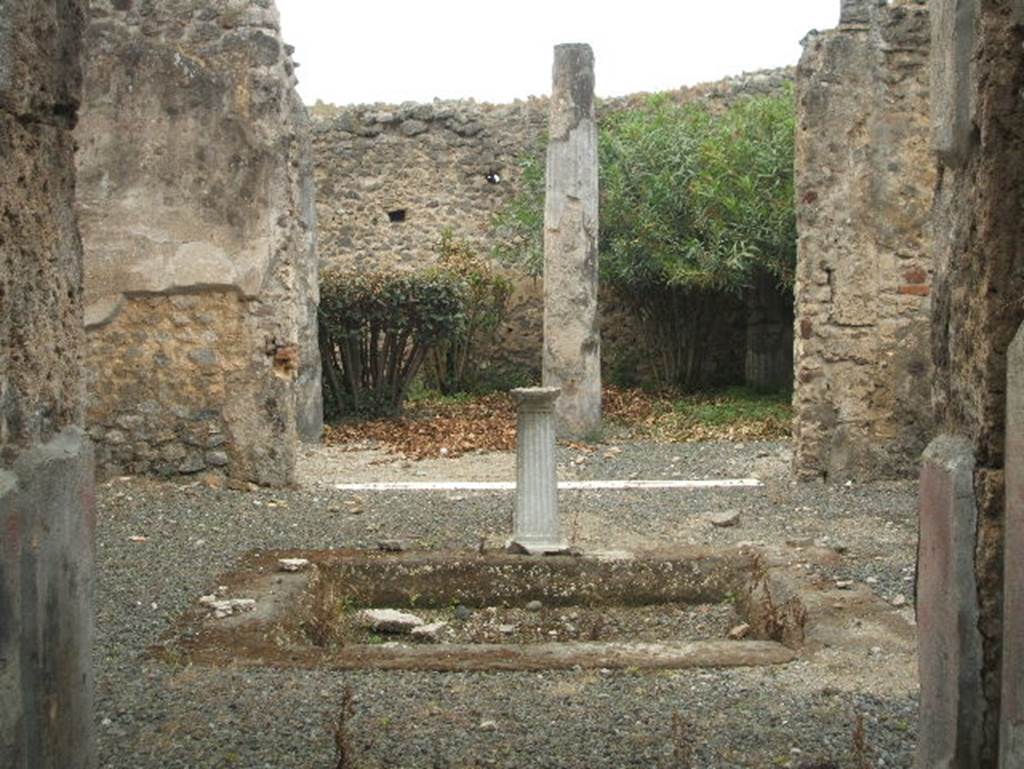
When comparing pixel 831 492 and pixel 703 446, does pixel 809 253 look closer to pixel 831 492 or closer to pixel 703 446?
pixel 831 492

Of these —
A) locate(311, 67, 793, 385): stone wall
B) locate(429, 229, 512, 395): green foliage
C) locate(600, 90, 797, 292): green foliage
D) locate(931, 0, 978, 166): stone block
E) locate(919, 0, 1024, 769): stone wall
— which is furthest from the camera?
locate(311, 67, 793, 385): stone wall

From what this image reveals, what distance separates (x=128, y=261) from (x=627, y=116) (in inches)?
355

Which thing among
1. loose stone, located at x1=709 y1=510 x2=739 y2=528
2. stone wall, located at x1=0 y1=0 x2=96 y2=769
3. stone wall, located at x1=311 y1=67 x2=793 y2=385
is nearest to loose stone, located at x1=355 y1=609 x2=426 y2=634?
loose stone, located at x1=709 y1=510 x2=739 y2=528

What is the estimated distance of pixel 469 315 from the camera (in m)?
15.8

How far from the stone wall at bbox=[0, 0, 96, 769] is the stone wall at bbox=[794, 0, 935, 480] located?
265 inches

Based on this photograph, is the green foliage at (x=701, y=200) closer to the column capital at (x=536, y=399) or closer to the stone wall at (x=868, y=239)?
the stone wall at (x=868, y=239)

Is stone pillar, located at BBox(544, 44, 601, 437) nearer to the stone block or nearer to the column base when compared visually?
the column base

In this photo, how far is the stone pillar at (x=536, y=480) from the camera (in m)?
6.97

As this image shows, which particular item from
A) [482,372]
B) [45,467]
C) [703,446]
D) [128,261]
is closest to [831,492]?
[703,446]

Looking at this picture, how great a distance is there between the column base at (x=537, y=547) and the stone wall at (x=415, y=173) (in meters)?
10.4

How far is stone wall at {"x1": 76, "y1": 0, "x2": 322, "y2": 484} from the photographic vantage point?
8.73 m

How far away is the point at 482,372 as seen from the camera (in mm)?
16375

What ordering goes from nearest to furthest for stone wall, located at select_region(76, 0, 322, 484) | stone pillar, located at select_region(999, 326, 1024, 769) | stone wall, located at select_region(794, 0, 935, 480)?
stone pillar, located at select_region(999, 326, 1024, 769) < stone wall, located at select_region(76, 0, 322, 484) < stone wall, located at select_region(794, 0, 935, 480)

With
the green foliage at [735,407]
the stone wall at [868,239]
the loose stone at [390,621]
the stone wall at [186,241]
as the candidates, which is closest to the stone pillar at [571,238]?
the green foliage at [735,407]
